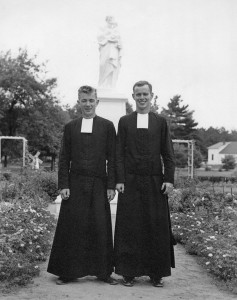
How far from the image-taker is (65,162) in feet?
16.2

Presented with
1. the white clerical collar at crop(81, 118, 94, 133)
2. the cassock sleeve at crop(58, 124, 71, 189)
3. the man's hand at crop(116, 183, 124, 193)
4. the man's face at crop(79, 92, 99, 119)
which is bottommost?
the man's hand at crop(116, 183, 124, 193)

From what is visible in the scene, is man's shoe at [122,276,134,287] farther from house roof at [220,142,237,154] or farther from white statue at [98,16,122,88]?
house roof at [220,142,237,154]

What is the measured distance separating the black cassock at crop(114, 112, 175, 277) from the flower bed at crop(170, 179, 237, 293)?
636 mm

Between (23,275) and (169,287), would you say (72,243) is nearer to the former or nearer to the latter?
(23,275)

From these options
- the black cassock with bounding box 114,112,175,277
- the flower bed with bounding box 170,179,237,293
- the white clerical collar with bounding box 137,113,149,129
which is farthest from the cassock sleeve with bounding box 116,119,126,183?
the flower bed with bounding box 170,179,237,293

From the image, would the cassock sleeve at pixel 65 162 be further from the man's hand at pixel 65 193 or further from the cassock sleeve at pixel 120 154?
the cassock sleeve at pixel 120 154

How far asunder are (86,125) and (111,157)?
0.43 metres

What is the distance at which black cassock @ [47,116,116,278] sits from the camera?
4.77 metres

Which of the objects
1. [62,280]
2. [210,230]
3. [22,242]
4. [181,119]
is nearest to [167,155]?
[62,280]

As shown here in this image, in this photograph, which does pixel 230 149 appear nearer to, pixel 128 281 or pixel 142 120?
pixel 142 120

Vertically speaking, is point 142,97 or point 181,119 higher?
point 181,119

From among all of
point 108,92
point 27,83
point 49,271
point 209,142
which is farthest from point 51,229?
point 209,142

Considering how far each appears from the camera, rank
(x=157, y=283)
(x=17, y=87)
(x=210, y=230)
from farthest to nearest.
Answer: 1. (x=17, y=87)
2. (x=210, y=230)
3. (x=157, y=283)

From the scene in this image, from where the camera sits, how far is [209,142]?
102812 millimetres
